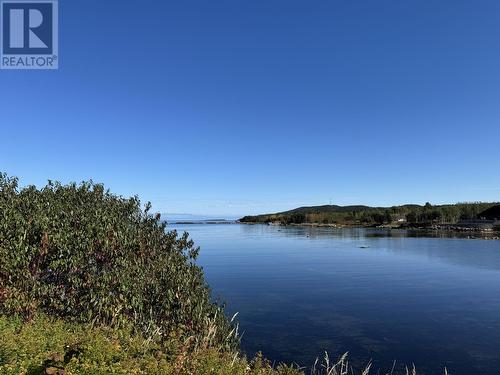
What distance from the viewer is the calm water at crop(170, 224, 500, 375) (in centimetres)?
2402

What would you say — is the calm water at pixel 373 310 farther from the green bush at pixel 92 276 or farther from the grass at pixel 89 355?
the grass at pixel 89 355

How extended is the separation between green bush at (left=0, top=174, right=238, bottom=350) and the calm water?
329 inches

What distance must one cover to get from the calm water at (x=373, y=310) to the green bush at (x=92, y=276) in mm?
8350

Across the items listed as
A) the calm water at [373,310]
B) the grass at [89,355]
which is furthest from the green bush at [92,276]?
the calm water at [373,310]

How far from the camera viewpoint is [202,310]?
1747cm

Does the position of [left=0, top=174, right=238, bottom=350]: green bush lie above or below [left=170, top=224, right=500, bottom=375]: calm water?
above

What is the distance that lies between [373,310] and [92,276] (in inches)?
1012

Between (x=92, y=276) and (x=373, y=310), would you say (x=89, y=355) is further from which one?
(x=373, y=310)

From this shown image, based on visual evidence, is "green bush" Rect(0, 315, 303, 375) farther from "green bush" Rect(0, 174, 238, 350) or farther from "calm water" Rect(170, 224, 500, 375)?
"calm water" Rect(170, 224, 500, 375)

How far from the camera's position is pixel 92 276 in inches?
657

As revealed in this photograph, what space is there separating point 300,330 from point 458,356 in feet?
32.4

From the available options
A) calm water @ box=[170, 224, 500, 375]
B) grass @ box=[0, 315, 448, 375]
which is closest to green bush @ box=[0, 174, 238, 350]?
grass @ box=[0, 315, 448, 375]

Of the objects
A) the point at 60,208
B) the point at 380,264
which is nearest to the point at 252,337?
the point at 60,208

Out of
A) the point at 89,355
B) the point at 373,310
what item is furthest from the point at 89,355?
the point at 373,310
